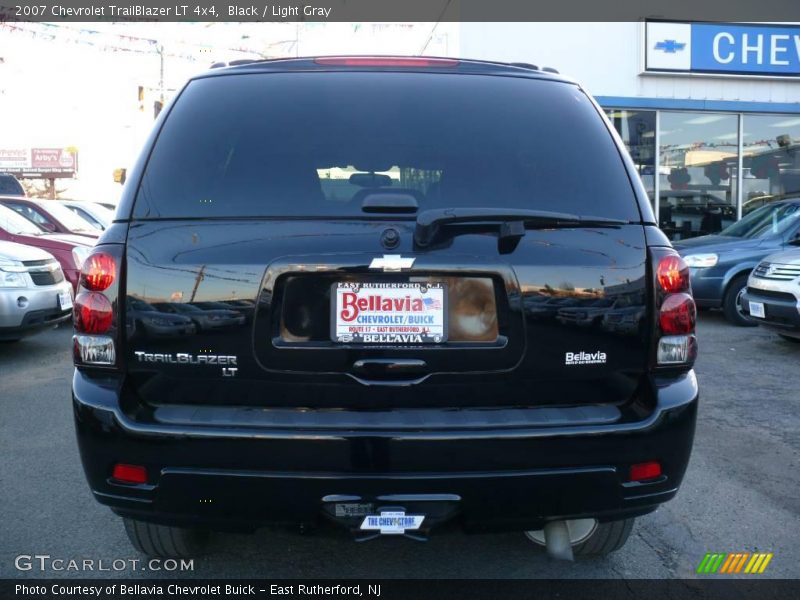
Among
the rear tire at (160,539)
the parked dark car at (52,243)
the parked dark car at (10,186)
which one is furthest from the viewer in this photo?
the parked dark car at (10,186)

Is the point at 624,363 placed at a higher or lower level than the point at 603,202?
lower

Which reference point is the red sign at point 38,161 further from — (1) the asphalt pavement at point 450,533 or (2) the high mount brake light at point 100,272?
(2) the high mount brake light at point 100,272

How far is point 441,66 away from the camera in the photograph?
3102 mm

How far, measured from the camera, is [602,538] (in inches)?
127

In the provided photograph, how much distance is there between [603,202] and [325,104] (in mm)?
1047

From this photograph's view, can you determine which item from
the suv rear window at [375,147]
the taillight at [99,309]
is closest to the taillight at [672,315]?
the suv rear window at [375,147]

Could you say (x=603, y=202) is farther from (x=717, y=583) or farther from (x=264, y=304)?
(x=717, y=583)

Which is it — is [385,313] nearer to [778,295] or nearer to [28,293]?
[28,293]

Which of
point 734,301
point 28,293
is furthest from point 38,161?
point 734,301

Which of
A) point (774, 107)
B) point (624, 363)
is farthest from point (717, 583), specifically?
point (774, 107)

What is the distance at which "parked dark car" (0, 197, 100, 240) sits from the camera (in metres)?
11.5

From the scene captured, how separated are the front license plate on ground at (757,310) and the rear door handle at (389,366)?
6.52 meters

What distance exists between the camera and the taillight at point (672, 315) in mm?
2578

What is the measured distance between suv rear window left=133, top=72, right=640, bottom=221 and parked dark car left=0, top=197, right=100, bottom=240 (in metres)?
9.31
